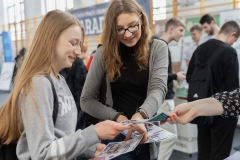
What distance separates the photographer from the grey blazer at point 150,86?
5.19 feet

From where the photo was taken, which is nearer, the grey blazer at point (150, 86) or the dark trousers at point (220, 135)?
the grey blazer at point (150, 86)

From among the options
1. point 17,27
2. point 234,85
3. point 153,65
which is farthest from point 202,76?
point 17,27

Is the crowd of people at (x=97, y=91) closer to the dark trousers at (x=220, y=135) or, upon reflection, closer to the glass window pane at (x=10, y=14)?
the dark trousers at (x=220, y=135)

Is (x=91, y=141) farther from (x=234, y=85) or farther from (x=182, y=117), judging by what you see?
(x=234, y=85)

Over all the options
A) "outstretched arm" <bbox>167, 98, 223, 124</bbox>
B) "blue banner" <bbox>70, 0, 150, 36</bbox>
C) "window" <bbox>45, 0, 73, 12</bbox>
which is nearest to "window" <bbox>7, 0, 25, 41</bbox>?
"window" <bbox>45, 0, 73, 12</bbox>

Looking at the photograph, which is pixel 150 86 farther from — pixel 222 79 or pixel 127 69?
pixel 222 79

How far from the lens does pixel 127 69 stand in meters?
1.65

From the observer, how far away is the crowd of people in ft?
3.50

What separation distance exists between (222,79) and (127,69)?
1529 mm

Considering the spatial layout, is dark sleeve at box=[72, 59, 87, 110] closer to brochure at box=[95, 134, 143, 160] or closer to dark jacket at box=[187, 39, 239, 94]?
dark jacket at box=[187, 39, 239, 94]

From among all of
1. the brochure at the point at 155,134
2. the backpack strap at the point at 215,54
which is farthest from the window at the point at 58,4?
the brochure at the point at 155,134

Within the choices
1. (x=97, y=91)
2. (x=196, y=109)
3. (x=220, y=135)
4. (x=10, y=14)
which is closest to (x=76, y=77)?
(x=220, y=135)

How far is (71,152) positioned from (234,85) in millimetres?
2136

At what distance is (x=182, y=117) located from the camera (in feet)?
5.06
